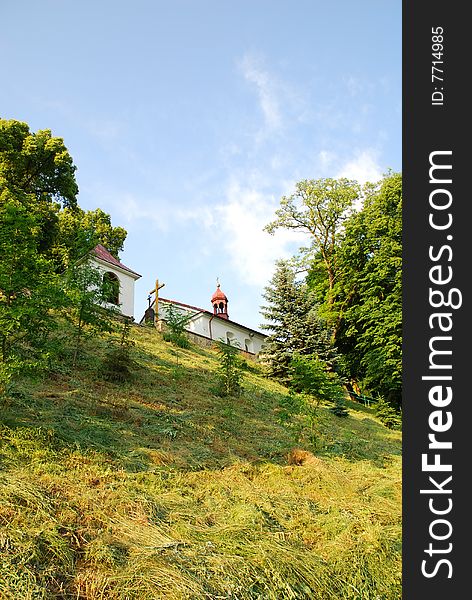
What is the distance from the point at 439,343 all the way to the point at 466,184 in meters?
0.98

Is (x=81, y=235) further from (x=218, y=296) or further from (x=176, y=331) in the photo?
(x=218, y=296)

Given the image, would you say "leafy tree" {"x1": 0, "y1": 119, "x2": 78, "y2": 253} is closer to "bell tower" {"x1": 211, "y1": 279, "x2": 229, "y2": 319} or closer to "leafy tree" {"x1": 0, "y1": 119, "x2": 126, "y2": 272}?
"leafy tree" {"x1": 0, "y1": 119, "x2": 126, "y2": 272}

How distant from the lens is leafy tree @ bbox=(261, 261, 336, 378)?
20594mm

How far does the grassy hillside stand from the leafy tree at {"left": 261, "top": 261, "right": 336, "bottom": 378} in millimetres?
10117

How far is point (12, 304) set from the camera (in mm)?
6477

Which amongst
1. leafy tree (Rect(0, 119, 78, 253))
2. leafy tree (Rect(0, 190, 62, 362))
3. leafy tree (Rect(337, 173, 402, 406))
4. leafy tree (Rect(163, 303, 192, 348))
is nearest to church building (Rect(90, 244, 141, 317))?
leafy tree (Rect(0, 119, 78, 253))

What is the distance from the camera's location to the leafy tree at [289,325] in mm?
20594

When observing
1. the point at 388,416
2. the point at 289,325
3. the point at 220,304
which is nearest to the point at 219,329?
the point at 220,304

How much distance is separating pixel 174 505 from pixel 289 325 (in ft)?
53.0

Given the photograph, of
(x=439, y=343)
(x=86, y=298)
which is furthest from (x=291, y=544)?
(x=86, y=298)

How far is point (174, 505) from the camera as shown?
5.47 metres

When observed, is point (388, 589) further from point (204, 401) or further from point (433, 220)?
point (204, 401)

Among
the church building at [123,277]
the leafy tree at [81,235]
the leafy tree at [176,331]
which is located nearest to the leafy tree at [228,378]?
the leafy tree at [81,235]

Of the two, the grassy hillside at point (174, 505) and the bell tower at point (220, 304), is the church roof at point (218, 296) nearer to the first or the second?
the bell tower at point (220, 304)
